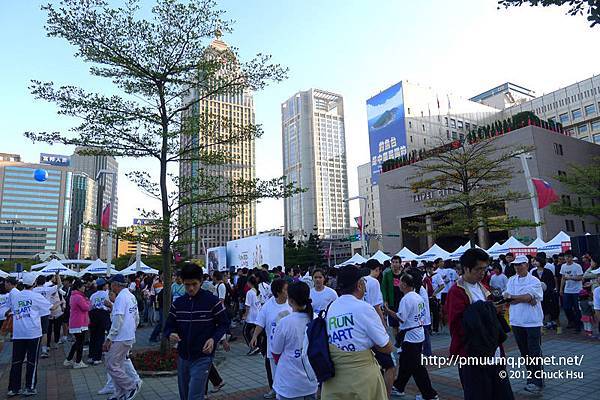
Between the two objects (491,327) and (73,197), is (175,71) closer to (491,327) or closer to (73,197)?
(491,327)

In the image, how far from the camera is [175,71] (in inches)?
379

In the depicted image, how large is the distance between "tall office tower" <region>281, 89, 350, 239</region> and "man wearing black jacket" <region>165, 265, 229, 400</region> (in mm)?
131637

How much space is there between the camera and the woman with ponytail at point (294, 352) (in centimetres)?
377

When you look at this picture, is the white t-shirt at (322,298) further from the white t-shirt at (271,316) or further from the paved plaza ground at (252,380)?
the paved plaza ground at (252,380)

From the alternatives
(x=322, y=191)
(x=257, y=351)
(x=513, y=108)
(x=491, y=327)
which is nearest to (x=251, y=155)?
(x=257, y=351)

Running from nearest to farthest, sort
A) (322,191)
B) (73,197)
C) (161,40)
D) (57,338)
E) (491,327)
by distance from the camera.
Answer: (491,327), (161,40), (57,338), (73,197), (322,191)

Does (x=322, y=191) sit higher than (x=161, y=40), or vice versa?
(x=322, y=191)

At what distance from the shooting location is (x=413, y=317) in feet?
19.5

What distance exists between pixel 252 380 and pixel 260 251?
945 inches

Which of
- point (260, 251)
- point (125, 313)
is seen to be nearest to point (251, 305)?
point (125, 313)

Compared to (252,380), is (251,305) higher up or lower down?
higher up

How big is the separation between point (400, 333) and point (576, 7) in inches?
204

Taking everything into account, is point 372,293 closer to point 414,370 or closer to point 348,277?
point 414,370

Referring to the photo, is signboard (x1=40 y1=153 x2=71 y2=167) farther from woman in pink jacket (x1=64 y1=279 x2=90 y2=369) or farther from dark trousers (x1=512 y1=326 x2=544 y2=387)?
dark trousers (x1=512 y1=326 x2=544 y2=387)
